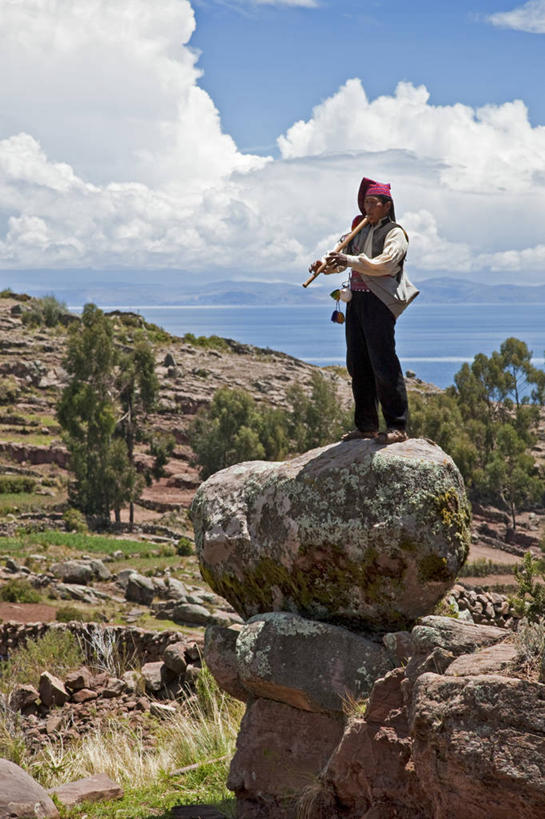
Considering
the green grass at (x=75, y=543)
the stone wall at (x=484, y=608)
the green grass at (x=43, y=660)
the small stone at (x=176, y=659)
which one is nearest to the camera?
the stone wall at (x=484, y=608)

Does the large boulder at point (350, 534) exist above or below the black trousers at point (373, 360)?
below

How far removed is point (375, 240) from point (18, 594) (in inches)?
760

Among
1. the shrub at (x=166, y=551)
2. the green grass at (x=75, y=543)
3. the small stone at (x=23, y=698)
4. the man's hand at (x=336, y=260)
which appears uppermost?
the man's hand at (x=336, y=260)

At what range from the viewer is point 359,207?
8.23m

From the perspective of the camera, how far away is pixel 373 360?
7.87m

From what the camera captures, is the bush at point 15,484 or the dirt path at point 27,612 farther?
the bush at point 15,484

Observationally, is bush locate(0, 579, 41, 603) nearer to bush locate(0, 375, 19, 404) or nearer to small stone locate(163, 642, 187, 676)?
small stone locate(163, 642, 187, 676)

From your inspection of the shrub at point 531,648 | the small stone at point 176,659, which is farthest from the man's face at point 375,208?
the small stone at point 176,659

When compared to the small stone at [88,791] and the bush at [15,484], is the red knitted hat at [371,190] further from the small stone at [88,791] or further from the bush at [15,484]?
the bush at [15,484]

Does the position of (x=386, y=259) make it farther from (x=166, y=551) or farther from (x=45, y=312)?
(x=45, y=312)

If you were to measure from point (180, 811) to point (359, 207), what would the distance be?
232 inches

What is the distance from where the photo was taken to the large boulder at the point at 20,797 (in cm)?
726

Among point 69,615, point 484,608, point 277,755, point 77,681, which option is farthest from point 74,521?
point 277,755

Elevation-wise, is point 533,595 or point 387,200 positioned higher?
point 387,200
